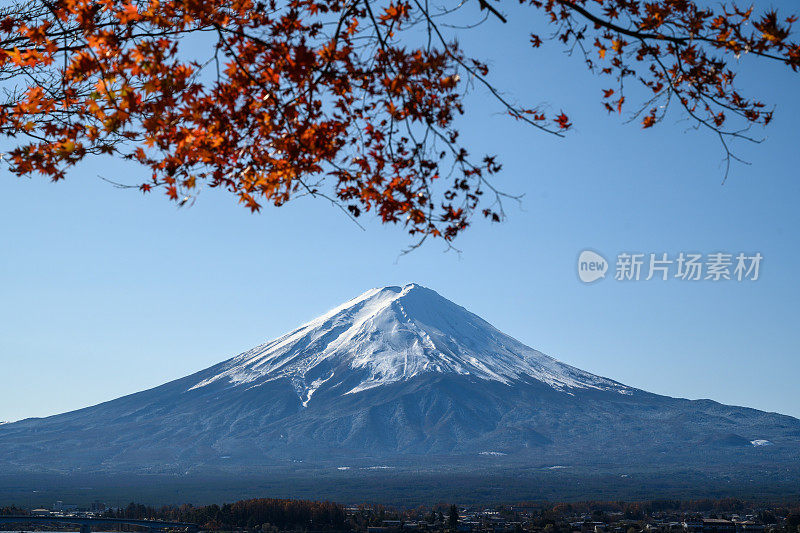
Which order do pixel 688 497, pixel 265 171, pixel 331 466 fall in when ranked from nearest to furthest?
pixel 265 171
pixel 688 497
pixel 331 466

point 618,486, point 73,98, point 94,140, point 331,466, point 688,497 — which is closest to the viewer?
point 94,140

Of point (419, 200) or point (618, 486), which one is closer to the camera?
point (419, 200)

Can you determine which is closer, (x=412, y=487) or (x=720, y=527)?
(x=720, y=527)

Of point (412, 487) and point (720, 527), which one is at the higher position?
point (412, 487)

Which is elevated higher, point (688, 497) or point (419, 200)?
point (419, 200)

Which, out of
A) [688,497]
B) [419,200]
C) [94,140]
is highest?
[94,140]

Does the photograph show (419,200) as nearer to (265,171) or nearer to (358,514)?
(265,171)

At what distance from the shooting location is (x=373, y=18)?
6.46 meters

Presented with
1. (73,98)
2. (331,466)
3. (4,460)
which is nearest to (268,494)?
(331,466)

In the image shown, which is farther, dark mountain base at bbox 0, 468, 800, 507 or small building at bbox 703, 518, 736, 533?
dark mountain base at bbox 0, 468, 800, 507

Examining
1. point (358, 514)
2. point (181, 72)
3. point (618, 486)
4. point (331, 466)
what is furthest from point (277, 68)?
point (331, 466)

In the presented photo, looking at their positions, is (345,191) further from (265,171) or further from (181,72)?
(181,72)

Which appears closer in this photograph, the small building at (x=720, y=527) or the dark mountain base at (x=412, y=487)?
the small building at (x=720, y=527)

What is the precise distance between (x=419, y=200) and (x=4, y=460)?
221m
